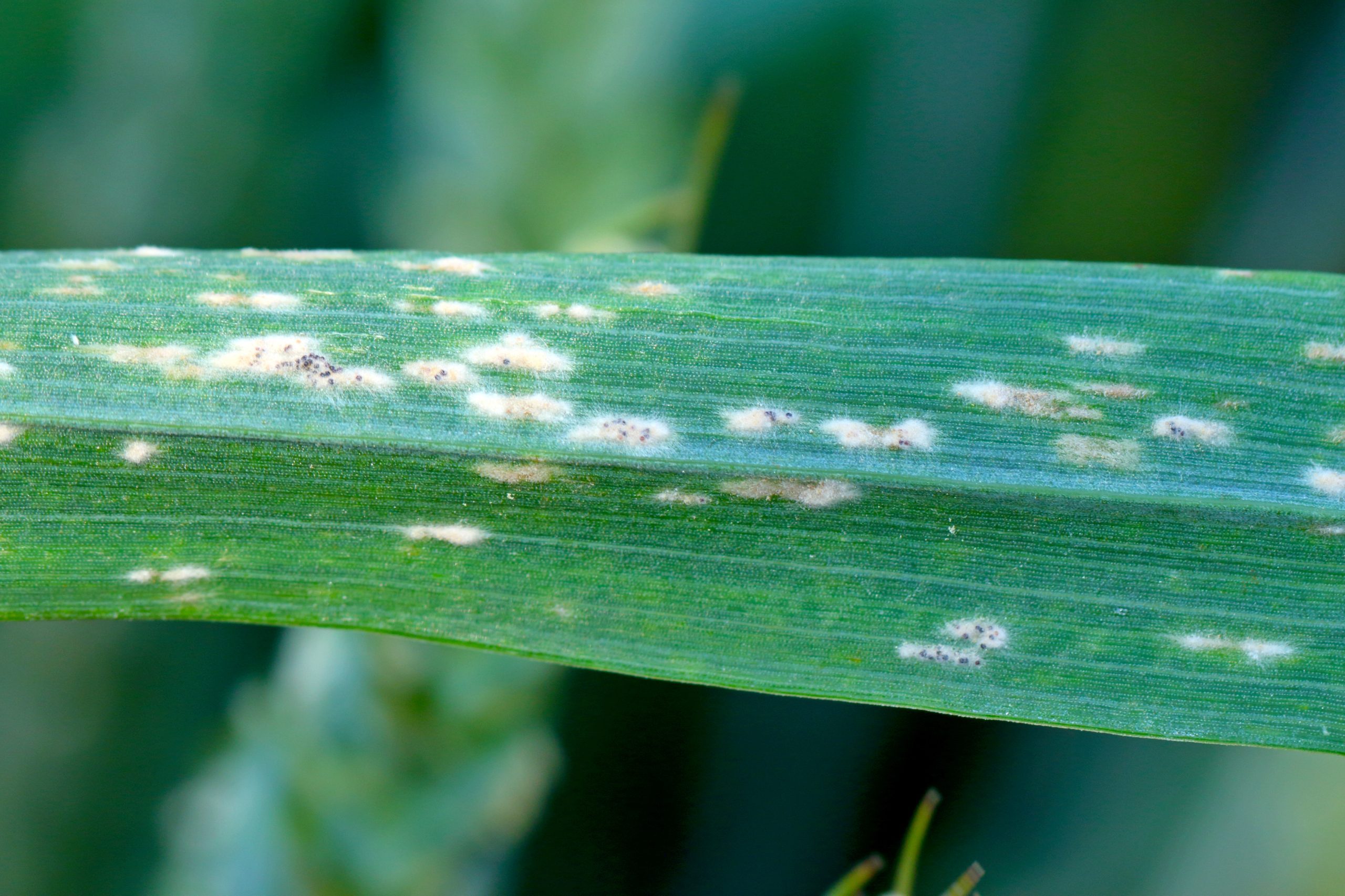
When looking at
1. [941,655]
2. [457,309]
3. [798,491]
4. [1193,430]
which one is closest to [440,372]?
[457,309]

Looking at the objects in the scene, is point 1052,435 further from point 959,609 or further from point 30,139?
point 30,139

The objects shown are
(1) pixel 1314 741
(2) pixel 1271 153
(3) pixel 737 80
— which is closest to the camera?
(1) pixel 1314 741

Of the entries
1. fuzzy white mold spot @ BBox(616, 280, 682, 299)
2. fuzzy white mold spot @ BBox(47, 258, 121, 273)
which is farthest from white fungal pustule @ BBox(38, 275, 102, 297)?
fuzzy white mold spot @ BBox(616, 280, 682, 299)

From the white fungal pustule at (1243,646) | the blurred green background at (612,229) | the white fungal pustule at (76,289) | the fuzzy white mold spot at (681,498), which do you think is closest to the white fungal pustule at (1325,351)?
the white fungal pustule at (1243,646)

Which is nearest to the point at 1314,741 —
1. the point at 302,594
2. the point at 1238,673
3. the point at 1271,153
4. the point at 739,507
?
the point at 1238,673

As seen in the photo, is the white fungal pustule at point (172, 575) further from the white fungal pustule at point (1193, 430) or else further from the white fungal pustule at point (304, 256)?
the white fungal pustule at point (1193, 430)

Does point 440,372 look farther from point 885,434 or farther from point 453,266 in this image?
point 885,434

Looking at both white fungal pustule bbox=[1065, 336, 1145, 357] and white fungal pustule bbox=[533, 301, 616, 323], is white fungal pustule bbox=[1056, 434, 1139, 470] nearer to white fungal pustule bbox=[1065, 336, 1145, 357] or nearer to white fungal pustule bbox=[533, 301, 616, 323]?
white fungal pustule bbox=[1065, 336, 1145, 357]
